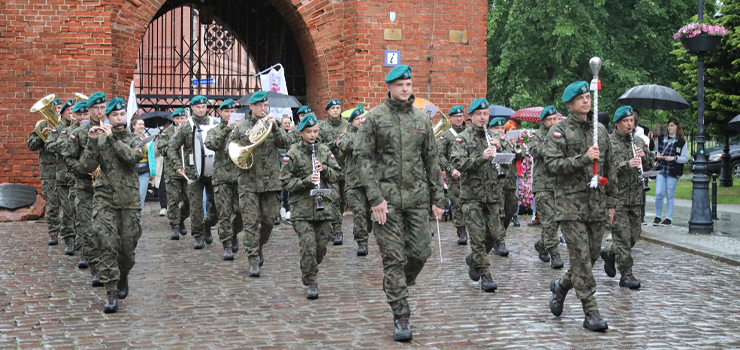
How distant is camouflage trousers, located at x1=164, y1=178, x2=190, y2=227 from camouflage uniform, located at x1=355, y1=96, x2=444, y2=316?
6.89 meters

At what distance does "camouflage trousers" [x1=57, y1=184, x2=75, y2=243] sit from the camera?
11133 millimetres

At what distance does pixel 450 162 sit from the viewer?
11.3 meters

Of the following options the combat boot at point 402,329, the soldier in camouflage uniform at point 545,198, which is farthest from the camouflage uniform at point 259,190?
the combat boot at point 402,329

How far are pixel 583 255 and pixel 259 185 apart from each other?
13.3 feet

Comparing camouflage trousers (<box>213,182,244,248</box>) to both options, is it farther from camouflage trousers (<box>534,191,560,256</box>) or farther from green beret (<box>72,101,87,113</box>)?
camouflage trousers (<box>534,191,560,256</box>)

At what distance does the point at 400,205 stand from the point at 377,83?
34.2 feet

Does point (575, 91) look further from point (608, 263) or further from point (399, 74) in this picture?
point (608, 263)

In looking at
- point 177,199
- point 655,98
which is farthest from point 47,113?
point 655,98

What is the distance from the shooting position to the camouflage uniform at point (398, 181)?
6609 mm

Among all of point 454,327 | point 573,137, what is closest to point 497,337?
point 454,327

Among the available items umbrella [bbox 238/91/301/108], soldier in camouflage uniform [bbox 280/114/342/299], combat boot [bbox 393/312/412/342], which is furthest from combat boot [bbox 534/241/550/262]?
combat boot [bbox 393/312/412/342]

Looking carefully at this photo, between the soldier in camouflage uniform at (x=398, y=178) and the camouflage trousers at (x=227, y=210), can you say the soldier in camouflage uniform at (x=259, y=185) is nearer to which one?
the camouflage trousers at (x=227, y=210)

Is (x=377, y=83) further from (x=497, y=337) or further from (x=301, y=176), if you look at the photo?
(x=497, y=337)

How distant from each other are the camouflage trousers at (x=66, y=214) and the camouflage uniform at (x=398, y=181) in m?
5.71
